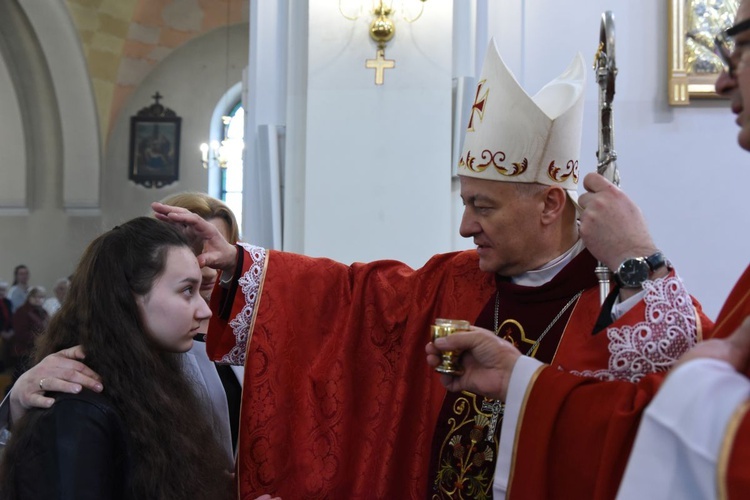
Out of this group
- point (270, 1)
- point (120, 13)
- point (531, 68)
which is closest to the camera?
point (531, 68)

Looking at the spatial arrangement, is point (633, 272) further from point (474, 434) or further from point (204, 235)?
point (204, 235)

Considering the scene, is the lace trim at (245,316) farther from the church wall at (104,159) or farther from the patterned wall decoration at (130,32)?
the patterned wall decoration at (130,32)

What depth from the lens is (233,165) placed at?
12930 millimetres

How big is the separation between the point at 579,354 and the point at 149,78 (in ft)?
39.6

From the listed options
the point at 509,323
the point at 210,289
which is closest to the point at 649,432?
the point at 509,323

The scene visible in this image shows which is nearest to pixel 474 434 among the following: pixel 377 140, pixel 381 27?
pixel 377 140

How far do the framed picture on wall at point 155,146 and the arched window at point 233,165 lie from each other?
0.79 m

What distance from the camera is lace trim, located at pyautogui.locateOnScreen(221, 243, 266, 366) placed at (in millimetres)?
2701

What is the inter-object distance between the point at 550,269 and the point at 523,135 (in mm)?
442

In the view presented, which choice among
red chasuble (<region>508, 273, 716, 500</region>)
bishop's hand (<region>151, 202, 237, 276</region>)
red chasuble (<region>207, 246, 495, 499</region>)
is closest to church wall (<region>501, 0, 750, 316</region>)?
red chasuble (<region>207, 246, 495, 499</region>)

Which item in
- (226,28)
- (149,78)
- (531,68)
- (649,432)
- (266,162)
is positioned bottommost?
(649,432)

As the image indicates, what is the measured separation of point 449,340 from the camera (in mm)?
1868

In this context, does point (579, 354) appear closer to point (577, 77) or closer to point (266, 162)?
point (577, 77)

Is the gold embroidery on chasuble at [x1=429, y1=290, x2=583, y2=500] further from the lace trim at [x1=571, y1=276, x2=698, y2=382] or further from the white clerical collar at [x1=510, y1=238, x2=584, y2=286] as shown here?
the lace trim at [x1=571, y1=276, x2=698, y2=382]
